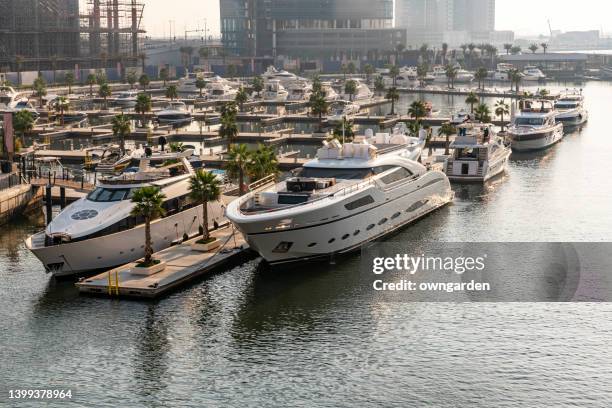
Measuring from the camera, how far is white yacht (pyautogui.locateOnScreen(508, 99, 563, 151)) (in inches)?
4515

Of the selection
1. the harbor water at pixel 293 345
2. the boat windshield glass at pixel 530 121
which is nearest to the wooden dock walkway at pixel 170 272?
the harbor water at pixel 293 345

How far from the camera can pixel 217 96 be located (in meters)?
186

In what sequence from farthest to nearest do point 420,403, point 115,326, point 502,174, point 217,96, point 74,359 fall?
1. point 217,96
2. point 502,174
3. point 115,326
4. point 74,359
5. point 420,403

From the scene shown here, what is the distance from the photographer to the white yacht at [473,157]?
9100 centimetres

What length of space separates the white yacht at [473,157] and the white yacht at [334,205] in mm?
18016

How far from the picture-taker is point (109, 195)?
60.3m

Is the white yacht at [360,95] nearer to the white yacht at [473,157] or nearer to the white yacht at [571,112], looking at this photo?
the white yacht at [571,112]

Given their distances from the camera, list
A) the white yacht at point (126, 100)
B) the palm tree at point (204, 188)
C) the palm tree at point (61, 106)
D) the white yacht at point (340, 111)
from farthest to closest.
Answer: the white yacht at point (126, 100) → the palm tree at point (61, 106) → the white yacht at point (340, 111) → the palm tree at point (204, 188)

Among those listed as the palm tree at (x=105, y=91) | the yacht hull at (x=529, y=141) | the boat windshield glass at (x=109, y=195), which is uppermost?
the palm tree at (x=105, y=91)

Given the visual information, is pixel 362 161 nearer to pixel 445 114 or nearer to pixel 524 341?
pixel 524 341

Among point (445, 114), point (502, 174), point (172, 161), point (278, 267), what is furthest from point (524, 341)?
point (445, 114)

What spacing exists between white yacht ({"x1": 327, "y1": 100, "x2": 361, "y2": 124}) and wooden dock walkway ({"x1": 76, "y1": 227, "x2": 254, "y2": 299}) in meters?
79.1

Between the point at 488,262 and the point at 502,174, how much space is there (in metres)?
39.0

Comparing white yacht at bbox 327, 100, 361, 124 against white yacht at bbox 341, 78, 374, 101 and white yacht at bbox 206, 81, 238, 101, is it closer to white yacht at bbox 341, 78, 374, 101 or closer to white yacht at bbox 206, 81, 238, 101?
white yacht at bbox 341, 78, 374, 101
